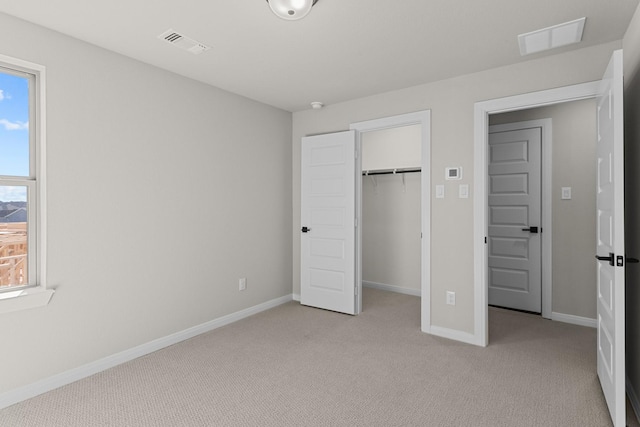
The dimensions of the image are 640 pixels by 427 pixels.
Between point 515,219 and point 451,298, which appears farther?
point 515,219

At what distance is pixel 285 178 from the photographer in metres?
4.32

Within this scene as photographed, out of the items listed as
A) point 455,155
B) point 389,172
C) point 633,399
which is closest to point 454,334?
point 633,399

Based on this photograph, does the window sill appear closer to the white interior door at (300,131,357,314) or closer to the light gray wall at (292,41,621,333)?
the white interior door at (300,131,357,314)

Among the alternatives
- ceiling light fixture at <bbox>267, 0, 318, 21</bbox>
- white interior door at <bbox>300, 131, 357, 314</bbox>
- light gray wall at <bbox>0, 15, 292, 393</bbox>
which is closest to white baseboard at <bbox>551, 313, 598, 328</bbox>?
white interior door at <bbox>300, 131, 357, 314</bbox>

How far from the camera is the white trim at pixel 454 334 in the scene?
122 inches

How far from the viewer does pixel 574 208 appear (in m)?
3.55

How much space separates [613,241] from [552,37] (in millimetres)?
1448

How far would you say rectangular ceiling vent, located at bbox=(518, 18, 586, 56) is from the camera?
227 centimetres

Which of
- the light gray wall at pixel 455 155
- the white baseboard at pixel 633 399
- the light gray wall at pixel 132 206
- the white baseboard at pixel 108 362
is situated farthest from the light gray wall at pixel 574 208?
the white baseboard at pixel 108 362

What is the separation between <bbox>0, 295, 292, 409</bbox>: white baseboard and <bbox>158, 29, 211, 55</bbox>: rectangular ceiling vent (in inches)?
91.7

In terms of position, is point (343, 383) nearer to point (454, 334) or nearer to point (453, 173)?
point (454, 334)

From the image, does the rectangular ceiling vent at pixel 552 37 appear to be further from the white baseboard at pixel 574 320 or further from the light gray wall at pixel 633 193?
the white baseboard at pixel 574 320

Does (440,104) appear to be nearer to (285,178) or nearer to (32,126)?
(285,178)

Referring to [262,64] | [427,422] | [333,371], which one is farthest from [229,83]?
[427,422]
